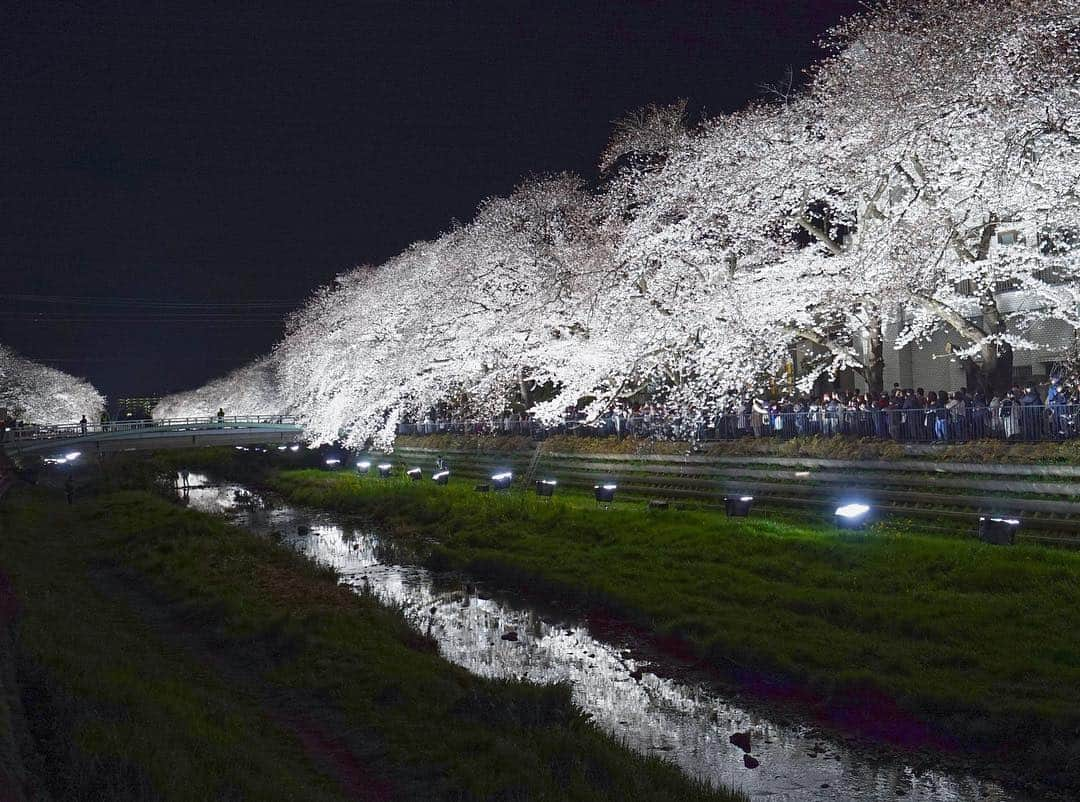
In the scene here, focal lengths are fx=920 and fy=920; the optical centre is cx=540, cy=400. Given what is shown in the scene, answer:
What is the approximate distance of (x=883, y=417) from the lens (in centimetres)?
1945

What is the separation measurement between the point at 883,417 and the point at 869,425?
52cm

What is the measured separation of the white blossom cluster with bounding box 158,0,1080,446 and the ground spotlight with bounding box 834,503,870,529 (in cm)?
411

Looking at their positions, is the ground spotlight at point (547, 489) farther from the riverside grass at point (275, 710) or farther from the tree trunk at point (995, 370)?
the tree trunk at point (995, 370)

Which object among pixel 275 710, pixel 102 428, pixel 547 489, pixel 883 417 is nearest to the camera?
pixel 275 710

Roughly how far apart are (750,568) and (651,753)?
24.3ft

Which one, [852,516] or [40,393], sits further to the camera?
[40,393]

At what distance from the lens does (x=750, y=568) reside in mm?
16203

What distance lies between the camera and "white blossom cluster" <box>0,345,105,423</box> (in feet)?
250

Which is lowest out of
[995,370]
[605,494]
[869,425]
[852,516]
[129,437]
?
[605,494]

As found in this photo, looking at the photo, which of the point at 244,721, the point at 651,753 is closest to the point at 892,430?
the point at 651,753

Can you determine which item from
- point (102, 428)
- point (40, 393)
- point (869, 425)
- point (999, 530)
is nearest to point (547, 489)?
point (869, 425)

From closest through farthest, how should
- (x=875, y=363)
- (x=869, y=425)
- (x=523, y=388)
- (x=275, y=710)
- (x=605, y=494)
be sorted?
(x=275, y=710)
(x=869, y=425)
(x=875, y=363)
(x=605, y=494)
(x=523, y=388)

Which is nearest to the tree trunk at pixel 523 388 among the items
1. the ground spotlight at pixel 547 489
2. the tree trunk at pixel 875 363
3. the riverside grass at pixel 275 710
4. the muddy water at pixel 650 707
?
the ground spotlight at pixel 547 489

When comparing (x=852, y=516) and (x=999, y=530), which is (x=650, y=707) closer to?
(x=999, y=530)
